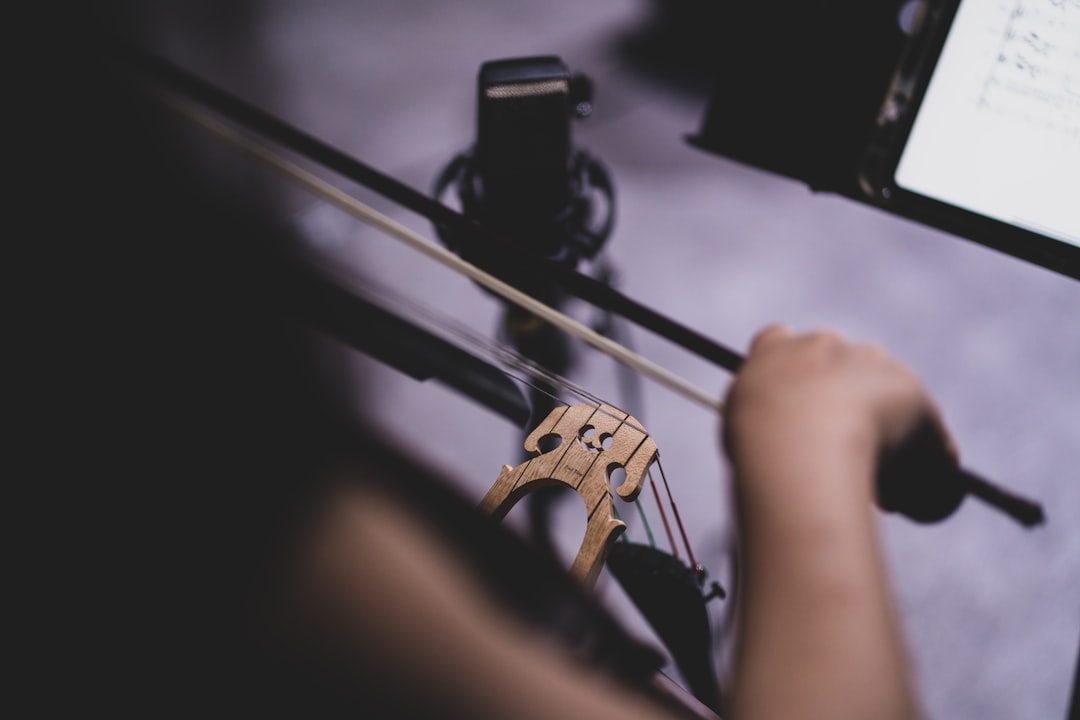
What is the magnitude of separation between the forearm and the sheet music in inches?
14.5

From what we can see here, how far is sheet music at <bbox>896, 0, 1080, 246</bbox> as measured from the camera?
1.90 ft

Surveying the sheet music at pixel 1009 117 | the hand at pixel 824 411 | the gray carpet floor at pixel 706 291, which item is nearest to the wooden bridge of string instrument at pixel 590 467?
the hand at pixel 824 411

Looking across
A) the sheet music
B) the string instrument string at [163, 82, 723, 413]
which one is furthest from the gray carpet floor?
the sheet music

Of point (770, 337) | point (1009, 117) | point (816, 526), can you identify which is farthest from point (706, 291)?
point (816, 526)

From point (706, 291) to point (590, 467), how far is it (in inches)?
50.4

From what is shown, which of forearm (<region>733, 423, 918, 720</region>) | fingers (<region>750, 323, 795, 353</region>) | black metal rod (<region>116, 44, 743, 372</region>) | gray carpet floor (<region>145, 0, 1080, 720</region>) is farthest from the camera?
gray carpet floor (<region>145, 0, 1080, 720</region>)

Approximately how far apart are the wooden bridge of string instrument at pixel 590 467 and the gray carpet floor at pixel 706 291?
0.22m

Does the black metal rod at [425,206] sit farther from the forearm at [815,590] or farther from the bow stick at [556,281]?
the forearm at [815,590]

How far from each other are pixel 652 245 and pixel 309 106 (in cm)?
119

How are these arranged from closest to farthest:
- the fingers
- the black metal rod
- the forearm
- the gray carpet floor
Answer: the forearm
the fingers
the black metal rod
the gray carpet floor

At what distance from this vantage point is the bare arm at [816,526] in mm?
340

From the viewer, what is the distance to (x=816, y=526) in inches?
14.9

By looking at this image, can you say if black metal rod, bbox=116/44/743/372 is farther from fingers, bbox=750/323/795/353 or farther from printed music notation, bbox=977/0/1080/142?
printed music notation, bbox=977/0/1080/142

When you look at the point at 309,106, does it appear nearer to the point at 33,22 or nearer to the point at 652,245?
the point at 33,22
